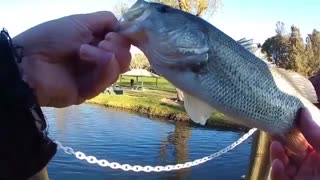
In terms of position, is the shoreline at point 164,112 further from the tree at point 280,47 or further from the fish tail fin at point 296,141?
the fish tail fin at point 296,141

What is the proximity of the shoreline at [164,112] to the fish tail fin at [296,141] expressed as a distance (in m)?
16.9

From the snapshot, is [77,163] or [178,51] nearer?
[178,51]

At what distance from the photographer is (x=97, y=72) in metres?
1.58

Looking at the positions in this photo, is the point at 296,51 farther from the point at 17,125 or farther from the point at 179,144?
the point at 17,125

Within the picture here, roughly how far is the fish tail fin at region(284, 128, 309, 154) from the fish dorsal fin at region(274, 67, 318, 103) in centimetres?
17

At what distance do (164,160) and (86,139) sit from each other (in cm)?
277

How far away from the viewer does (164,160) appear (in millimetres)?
12945

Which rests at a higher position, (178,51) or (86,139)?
(178,51)

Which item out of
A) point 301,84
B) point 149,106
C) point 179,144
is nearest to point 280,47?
point 149,106

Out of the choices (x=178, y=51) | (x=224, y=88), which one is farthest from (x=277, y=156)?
(x=178, y=51)

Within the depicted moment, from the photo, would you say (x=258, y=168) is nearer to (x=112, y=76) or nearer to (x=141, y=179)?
(x=112, y=76)

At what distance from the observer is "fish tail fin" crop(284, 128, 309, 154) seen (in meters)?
1.85

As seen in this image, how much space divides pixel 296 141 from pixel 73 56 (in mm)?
867

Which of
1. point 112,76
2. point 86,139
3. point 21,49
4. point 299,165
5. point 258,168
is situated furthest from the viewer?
point 86,139
